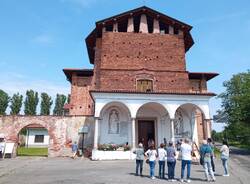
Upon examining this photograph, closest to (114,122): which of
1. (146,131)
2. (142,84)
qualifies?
(146,131)

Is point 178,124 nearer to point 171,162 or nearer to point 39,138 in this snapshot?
point 171,162

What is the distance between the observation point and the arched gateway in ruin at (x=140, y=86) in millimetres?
19516

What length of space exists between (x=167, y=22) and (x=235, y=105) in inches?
643

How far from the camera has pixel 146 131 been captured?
2200cm

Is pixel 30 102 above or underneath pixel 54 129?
above

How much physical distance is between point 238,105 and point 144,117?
16603 mm

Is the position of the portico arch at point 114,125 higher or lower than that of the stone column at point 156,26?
lower

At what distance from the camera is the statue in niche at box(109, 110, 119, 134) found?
21.0 metres

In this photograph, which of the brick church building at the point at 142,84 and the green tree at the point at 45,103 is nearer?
the brick church building at the point at 142,84

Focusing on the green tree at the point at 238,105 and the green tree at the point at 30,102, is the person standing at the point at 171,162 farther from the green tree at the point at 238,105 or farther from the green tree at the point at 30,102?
the green tree at the point at 30,102

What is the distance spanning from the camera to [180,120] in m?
21.9

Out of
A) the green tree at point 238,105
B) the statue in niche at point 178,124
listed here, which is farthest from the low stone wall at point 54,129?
the green tree at point 238,105

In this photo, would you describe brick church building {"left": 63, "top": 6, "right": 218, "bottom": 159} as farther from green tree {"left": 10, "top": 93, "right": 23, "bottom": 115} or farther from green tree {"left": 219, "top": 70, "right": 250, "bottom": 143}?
green tree {"left": 10, "top": 93, "right": 23, "bottom": 115}

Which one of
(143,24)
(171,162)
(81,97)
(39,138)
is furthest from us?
(39,138)
